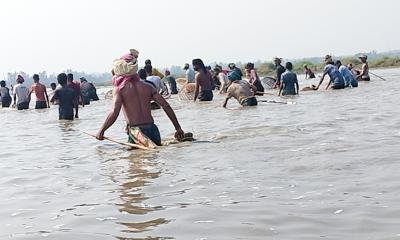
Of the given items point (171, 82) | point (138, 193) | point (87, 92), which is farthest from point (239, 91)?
point (171, 82)

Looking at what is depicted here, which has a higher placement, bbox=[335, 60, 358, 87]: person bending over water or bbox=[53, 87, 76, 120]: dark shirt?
bbox=[335, 60, 358, 87]: person bending over water

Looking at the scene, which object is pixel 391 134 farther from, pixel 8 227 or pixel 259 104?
pixel 259 104

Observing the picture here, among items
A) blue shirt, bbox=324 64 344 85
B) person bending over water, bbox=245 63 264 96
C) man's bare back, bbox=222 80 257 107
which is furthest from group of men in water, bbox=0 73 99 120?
blue shirt, bbox=324 64 344 85

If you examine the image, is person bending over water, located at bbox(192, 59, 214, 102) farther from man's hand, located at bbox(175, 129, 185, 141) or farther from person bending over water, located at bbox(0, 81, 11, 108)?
person bending over water, located at bbox(0, 81, 11, 108)

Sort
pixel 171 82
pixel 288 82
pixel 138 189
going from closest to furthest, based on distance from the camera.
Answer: pixel 138 189 → pixel 288 82 → pixel 171 82

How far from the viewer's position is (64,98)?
13961mm

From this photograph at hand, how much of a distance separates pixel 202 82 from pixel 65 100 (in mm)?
4366

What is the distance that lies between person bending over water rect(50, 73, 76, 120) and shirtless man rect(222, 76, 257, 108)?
348cm

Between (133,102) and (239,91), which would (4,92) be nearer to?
(239,91)

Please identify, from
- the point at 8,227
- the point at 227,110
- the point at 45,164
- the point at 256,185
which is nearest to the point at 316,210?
the point at 256,185

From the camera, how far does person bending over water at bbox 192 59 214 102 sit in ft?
53.5

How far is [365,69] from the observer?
2359 centimetres

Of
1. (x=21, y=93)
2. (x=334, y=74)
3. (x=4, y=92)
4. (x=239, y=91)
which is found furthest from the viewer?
(x=4, y=92)

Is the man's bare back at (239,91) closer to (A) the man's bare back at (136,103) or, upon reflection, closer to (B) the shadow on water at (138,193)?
(A) the man's bare back at (136,103)
